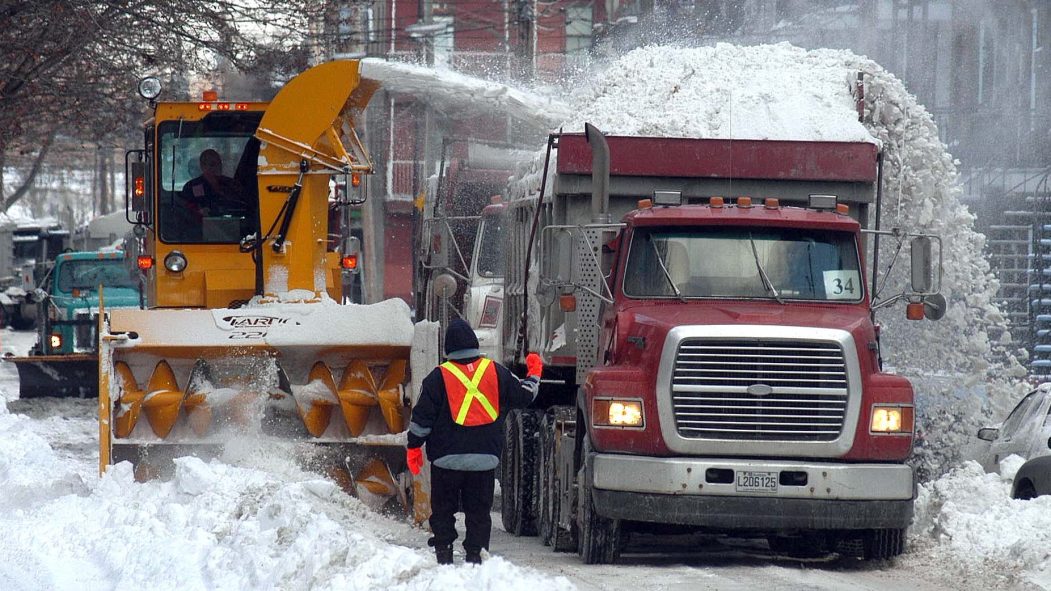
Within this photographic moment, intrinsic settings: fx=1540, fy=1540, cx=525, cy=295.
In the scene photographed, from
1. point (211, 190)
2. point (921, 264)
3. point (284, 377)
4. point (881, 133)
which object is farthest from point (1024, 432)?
point (211, 190)

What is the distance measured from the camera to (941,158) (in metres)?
13.4

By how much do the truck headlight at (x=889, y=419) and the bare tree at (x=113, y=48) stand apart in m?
12.4

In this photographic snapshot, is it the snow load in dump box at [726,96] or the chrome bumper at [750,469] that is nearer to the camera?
the chrome bumper at [750,469]

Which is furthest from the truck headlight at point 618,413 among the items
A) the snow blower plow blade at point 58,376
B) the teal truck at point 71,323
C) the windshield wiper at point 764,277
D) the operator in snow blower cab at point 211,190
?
the snow blower plow blade at point 58,376

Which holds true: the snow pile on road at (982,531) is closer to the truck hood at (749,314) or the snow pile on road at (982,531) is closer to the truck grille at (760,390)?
the truck grille at (760,390)

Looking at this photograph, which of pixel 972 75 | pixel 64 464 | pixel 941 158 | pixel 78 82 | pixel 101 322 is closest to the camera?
pixel 101 322

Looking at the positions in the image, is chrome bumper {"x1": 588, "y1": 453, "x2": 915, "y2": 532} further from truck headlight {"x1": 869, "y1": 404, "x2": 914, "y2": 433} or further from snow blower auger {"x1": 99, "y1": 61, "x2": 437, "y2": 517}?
snow blower auger {"x1": 99, "y1": 61, "x2": 437, "y2": 517}

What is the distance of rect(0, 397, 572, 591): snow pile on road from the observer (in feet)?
25.7

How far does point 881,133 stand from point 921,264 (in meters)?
3.25

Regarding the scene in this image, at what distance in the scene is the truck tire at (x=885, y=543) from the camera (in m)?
10.1

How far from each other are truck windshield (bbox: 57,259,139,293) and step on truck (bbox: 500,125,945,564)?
17846 millimetres

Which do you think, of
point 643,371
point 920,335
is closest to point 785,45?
point 920,335

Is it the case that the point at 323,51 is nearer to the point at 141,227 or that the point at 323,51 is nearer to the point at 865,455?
the point at 141,227

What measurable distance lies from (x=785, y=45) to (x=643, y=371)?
5826 millimetres
